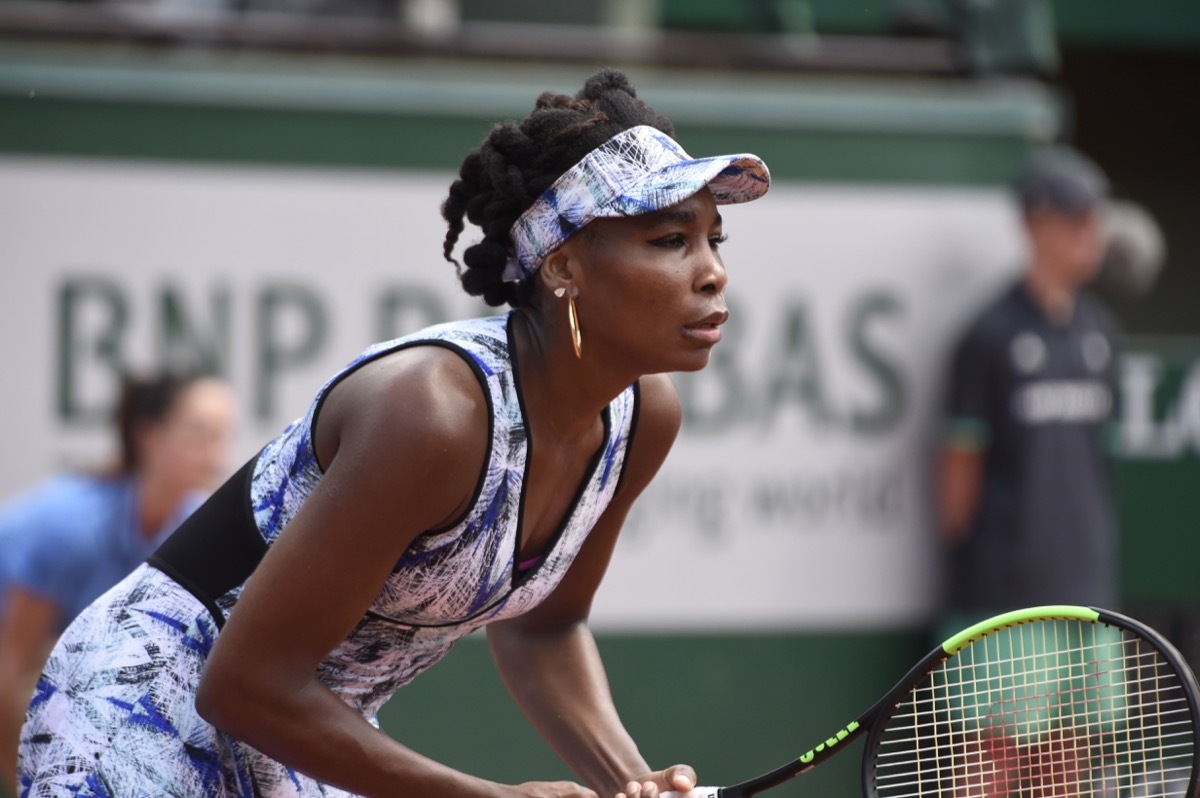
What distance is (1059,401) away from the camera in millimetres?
6012

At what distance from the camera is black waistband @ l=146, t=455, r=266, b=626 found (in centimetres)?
266

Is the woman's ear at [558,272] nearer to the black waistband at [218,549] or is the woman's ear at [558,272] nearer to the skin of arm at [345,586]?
the skin of arm at [345,586]

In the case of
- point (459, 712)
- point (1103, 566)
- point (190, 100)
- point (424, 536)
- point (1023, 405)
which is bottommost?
point (459, 712)

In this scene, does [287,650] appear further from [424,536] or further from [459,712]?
[459,712]

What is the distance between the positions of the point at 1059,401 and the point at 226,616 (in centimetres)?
391

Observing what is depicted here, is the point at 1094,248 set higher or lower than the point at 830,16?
lower

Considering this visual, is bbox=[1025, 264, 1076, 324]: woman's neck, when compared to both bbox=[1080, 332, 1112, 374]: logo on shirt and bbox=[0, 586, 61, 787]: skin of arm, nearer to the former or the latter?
bbox=[1080, 332, 1112, 374]: logo on shirt

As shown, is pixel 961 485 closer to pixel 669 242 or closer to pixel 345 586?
pixel 669 242

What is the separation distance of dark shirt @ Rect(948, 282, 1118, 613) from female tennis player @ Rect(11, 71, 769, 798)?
3353mm

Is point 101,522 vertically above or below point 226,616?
below

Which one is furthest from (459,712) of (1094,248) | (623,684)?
(1094,248)

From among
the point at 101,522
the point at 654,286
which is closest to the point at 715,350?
the point at 101,522

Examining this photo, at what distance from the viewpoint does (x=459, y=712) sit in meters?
5.81

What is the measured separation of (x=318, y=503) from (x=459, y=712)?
347 cm
